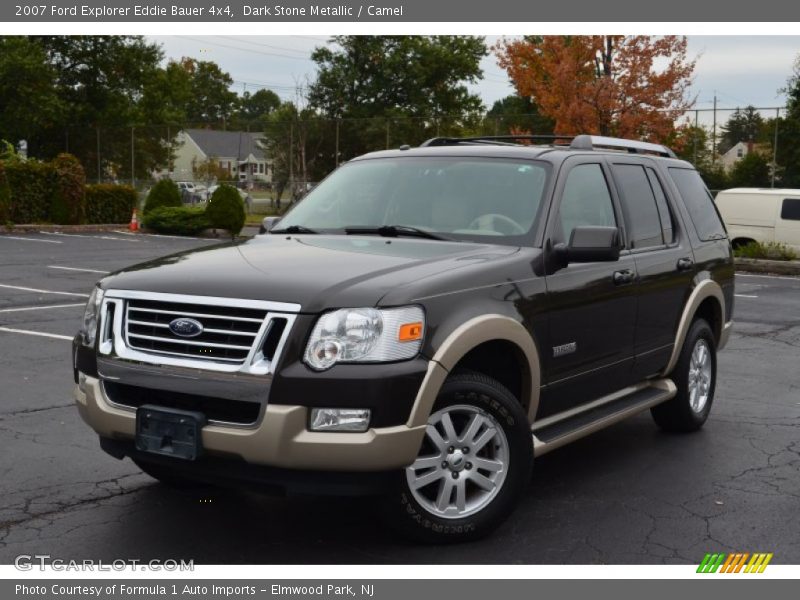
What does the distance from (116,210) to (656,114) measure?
17.1 m

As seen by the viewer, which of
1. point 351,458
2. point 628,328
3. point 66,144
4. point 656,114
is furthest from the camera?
point 66,144

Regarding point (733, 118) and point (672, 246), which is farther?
point (733, 118)

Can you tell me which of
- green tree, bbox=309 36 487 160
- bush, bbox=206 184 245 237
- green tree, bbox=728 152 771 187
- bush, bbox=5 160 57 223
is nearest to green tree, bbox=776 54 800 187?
green tree, bbox=728 152 771 187

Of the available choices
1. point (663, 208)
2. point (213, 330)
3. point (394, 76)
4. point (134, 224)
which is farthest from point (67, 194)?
point (394, 76)

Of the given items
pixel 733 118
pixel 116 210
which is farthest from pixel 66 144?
pixel 733 118

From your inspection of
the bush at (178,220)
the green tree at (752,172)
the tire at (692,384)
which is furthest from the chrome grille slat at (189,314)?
the green tree at (752,172)

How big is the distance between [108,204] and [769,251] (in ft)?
67.0

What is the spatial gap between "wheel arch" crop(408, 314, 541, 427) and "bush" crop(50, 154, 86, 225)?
93.3 ft

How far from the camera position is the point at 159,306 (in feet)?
15.1

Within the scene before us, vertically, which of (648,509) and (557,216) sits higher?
(557,216)

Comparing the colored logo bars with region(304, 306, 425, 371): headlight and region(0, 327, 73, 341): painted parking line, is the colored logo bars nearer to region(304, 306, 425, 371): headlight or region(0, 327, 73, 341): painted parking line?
region(304, 306, 425, 371): headlight

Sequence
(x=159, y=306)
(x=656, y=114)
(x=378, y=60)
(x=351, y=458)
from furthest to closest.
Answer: (x=378, y=60)
(x=656, y=114)
(x=159, y=306)
(x=351, y=458)

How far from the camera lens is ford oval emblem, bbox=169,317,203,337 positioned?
4445 millimetres

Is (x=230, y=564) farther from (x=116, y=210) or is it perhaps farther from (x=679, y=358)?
(x=116, y=210)
